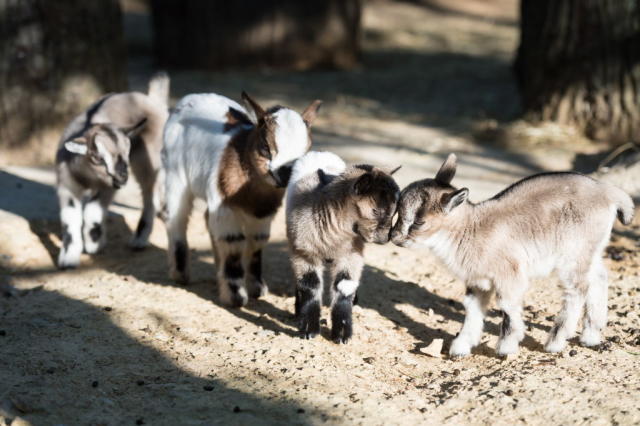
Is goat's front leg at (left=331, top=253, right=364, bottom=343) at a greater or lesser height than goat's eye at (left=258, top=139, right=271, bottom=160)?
lesser

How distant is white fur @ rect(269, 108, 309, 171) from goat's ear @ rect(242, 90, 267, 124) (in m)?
0.13

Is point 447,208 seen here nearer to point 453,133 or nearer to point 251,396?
point 251,396

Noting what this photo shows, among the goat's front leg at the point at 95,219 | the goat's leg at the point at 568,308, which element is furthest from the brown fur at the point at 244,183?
the goat's leg at the point at 568,308

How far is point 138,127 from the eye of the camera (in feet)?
24.7

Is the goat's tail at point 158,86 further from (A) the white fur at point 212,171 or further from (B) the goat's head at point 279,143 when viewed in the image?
(B) the goat's head at point 279,143

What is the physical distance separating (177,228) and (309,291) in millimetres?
1704

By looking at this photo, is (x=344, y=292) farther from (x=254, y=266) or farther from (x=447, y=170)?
(x=254, y=266)

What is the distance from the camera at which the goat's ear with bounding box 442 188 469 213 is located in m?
5.25

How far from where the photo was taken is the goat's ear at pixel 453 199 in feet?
17.2

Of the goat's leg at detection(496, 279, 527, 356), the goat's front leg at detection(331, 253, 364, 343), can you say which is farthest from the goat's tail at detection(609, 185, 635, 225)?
the goat's front leg at detection(331, 253, 364, 343)

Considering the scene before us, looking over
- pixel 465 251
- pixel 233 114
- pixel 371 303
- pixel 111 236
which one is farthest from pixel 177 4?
pixel 465 251

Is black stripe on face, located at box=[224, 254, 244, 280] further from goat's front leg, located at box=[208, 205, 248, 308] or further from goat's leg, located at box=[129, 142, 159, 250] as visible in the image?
goat's leg, located at box=[129, 142, 159, 250]

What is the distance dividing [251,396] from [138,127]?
11.2ft

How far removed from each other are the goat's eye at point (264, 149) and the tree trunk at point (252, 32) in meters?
8.58
